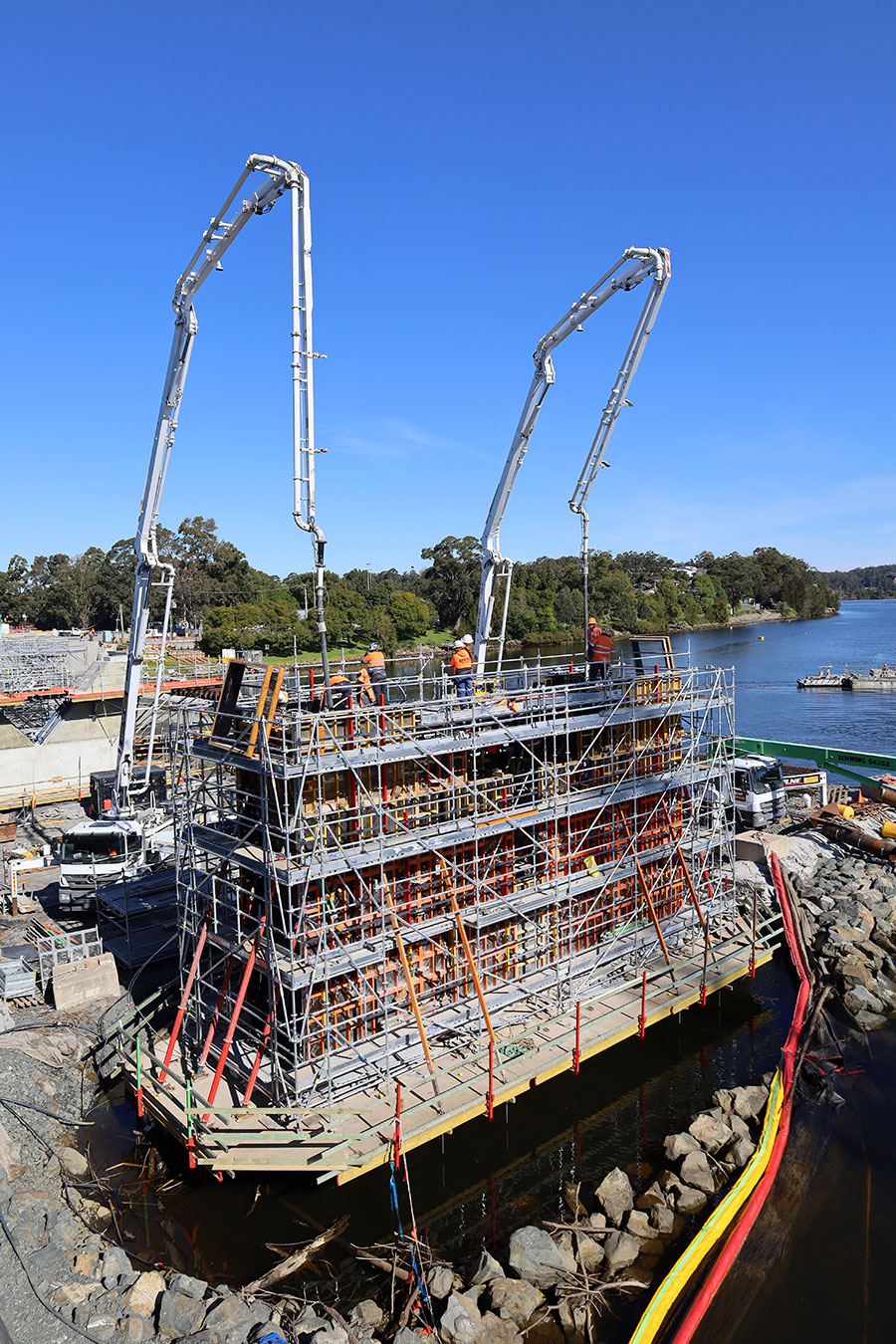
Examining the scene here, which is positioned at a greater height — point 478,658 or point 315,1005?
point 478,658

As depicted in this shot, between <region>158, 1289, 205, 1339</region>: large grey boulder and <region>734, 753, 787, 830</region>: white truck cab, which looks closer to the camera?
<region>158, 1289, 205, 1339</region>: large grey boulder

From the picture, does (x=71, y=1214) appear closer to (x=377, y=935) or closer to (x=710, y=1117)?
(x=377, y=935)

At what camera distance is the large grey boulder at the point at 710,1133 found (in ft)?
48.8

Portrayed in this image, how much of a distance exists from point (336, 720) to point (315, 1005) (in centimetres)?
500

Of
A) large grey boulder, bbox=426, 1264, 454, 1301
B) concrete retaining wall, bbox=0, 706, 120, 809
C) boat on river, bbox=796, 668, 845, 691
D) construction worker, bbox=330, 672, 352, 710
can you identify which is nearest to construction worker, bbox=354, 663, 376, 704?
construction worker, bbox=330, 672, 352, 710

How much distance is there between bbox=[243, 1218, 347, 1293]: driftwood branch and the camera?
1207 centimetres

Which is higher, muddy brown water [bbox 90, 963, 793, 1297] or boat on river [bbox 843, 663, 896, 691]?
boat on river [bbox 843, 663, 896, 691]

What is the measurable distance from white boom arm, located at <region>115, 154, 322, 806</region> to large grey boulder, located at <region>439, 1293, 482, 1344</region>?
404 inches

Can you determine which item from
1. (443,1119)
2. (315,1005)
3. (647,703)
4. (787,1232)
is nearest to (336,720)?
(315,1005)

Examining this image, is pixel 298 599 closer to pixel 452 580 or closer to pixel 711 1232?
pixel 452 580

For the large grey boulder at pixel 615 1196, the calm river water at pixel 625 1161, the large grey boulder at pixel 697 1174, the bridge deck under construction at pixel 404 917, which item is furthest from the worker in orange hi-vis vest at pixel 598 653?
the large grey boulder at pixel 615 1196

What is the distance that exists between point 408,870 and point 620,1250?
22.0ft

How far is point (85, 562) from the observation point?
111688 mm

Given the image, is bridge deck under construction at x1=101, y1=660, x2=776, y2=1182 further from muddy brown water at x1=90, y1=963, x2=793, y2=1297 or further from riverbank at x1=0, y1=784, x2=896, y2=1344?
riverbank at x1=0, y1=784, x2=896, y2=1344
